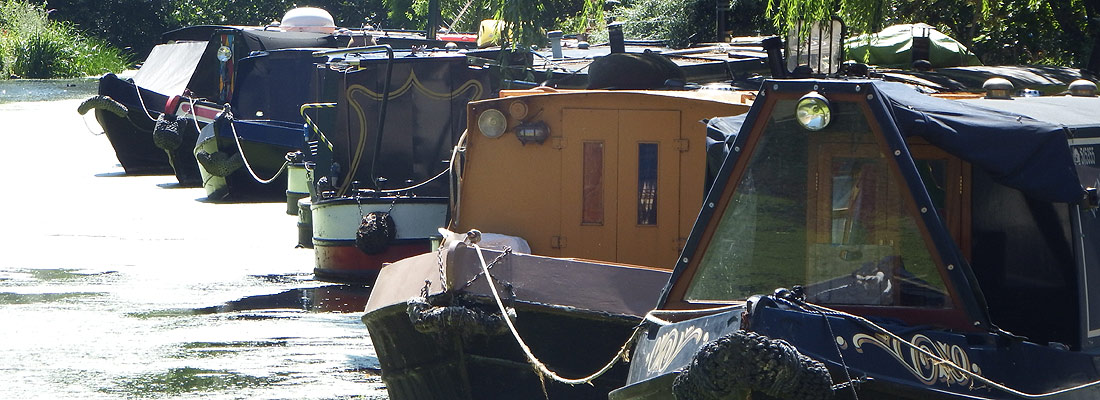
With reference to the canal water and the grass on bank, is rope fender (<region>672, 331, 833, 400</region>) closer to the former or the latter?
the canal water

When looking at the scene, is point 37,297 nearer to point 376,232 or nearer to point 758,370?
point 376,232

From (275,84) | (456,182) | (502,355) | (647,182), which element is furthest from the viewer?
(275,84)

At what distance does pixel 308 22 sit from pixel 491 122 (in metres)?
16.6

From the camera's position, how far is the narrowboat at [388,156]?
508 inches

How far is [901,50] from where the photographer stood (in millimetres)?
16938

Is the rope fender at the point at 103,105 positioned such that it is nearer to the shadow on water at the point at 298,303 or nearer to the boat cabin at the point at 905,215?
the shadow on water at the point at 298,303

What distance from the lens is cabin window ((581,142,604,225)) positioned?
340 inches

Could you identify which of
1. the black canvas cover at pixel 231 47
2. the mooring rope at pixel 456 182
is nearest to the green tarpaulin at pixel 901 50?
the mooring rope at pixel 456 182

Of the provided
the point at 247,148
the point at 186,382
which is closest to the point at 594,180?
the point at 186,382

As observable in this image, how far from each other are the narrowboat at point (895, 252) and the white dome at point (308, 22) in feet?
62.2

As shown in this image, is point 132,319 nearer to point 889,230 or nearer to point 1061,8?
point 889,230

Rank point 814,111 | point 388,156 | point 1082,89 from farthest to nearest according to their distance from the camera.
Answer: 1. point 388,156
2. point 1082,89
3. point 814,111

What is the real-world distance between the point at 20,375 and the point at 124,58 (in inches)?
2043

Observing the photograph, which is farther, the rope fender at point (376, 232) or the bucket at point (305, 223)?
the bucket at point (305, 223)
